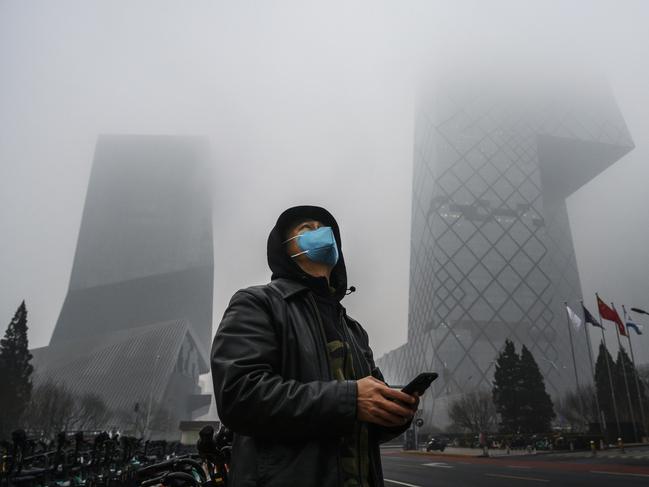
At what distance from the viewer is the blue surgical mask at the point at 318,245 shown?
1.67m

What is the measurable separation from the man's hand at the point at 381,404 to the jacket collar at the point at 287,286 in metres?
0.41

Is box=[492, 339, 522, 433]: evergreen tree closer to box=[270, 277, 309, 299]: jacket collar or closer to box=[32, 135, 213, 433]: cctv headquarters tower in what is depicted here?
box=[32, 135, 213, 433]: cctv headquarters tower

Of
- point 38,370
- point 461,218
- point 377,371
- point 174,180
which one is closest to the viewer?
point 377,371

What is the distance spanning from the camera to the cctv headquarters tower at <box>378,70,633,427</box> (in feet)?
227

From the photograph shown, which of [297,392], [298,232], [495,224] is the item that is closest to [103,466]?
[298,232]

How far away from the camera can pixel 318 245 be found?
169cm

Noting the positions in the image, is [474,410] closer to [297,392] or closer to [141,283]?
[297,392]

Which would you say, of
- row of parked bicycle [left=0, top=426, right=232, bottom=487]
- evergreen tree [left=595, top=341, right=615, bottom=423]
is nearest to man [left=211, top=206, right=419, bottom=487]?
row of parked bicycle [left=0, top=426, right=232, bottom=487]

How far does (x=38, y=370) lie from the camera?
7156 cm

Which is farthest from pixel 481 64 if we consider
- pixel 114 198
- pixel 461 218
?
pixel 114 198

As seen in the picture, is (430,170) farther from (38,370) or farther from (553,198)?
(38,370)

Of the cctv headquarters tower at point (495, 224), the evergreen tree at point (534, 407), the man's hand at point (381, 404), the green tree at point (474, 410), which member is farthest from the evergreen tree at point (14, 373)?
the cctv headquarters tower at point (495, 224)

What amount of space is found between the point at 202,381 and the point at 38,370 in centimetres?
10431

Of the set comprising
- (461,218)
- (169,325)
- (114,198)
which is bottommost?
(169,325)
